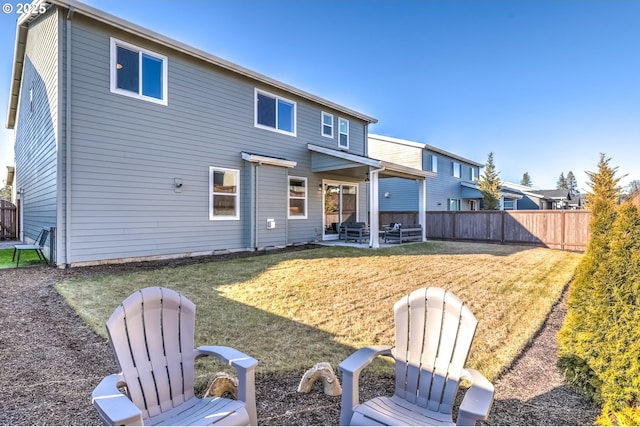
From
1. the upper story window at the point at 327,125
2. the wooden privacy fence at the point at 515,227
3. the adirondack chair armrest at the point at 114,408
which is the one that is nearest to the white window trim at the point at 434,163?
the wooden privacy fence at the point at 515,227

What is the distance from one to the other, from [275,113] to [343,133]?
3.73 meters

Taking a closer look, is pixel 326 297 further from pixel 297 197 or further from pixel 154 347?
pixel 297 197

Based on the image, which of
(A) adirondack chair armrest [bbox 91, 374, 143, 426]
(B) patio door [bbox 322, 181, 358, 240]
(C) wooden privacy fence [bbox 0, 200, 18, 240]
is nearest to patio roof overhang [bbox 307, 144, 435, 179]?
(B) patio door [bbox 322, 181, 358, 240]

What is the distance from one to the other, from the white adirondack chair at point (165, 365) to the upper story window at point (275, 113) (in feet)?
31.1

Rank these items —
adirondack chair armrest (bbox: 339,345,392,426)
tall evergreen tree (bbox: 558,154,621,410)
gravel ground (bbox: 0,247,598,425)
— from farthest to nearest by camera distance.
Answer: tall evergreen tree (bbox: 558,154,621,410) < gravel ground (bbox: 0,247,598,425) < adirondack chair armrest (bbox: 339,345,392,426)

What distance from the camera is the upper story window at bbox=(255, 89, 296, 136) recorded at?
11.1 meters

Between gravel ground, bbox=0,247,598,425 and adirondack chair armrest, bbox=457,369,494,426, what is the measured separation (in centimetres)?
87

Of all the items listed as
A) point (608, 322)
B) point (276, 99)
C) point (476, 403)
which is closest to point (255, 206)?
point (276, 99)

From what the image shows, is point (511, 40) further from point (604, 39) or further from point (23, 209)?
point (23, 209)

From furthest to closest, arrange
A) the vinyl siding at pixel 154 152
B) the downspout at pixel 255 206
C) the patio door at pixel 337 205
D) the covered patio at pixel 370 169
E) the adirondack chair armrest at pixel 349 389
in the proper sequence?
1. the patio door at pixel 337 205
2. the covered patio at pixel 370 169
3. the downspout at pixel 255 206
4. the vinyl siding at pixel 154 152
5. the adirondack chair armrest at pixel 349 389

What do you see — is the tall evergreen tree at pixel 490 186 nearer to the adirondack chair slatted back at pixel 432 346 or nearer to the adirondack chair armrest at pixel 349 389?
the adirondack chair slatted back at pixel 432 346

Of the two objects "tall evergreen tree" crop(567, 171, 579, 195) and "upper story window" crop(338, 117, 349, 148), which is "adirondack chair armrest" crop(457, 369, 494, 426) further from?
"tall evergreen tree" crop(567, 171, 579, 195)

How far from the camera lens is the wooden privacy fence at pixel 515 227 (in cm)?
1306

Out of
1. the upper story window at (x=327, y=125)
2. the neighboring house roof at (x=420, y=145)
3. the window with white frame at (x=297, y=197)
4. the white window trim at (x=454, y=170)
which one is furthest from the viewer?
the white window trim at (x=454, y=170)
